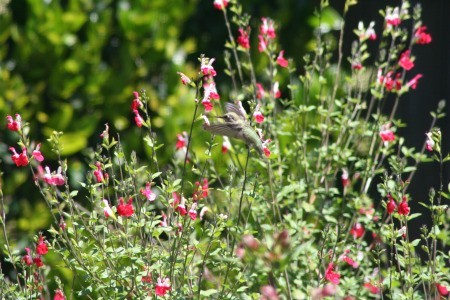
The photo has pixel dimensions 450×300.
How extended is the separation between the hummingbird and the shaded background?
76.4 inches

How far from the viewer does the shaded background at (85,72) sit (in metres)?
4.59

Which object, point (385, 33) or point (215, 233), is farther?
point (385, 33)

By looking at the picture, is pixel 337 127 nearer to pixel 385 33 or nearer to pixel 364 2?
pixel 385 33

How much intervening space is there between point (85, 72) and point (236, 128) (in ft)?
7.67

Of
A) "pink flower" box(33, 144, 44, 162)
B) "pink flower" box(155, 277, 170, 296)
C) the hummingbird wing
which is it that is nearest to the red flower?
the hummingbird wing

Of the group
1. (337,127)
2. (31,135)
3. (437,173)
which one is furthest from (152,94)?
(437,173)

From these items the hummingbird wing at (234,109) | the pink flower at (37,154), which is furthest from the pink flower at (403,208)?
the pink flower at (37,154)

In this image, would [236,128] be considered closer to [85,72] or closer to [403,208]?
[403,208]

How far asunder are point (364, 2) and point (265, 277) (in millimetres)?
2920

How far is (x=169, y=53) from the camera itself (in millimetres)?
4785

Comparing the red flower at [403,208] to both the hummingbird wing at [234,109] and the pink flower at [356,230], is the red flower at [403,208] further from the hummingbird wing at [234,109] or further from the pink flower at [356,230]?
the pink flower at [356,230]

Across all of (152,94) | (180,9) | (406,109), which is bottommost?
(406,109)

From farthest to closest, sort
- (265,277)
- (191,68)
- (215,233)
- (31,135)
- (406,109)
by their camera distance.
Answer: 1. (406,109)
2. (191,68)
3. (31,135)
4. (265,277)
5. (215,233)

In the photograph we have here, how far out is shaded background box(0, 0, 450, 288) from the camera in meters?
4.59
